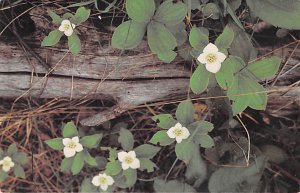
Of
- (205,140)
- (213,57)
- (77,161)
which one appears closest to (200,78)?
(213,57)

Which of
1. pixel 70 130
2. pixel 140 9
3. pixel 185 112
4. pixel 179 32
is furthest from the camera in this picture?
pixel 70 130

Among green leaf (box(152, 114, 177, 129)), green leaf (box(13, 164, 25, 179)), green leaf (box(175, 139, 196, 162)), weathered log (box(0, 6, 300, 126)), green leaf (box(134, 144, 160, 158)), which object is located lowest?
green leaf (box(13, 164, 25, 179))

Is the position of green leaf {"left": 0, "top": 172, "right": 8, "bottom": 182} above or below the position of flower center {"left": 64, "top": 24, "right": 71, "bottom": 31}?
below

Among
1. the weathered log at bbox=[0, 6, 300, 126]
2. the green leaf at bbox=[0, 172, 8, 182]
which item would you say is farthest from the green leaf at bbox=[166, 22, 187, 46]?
the green leaf at bbox=[0, 172, 8, 182]

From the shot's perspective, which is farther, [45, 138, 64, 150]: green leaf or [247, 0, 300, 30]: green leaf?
[45, 138, 64, 150]: green leaf

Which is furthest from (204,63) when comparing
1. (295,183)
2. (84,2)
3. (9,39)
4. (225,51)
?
(295,183)

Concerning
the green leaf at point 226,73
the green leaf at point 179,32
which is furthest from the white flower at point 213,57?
the green leaf at point 179,32

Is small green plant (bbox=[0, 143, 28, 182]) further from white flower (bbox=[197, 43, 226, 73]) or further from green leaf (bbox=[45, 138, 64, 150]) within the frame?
white flower (bbox=[197, 43, 226, 73])

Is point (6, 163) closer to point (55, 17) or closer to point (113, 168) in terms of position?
point (113, 168)
